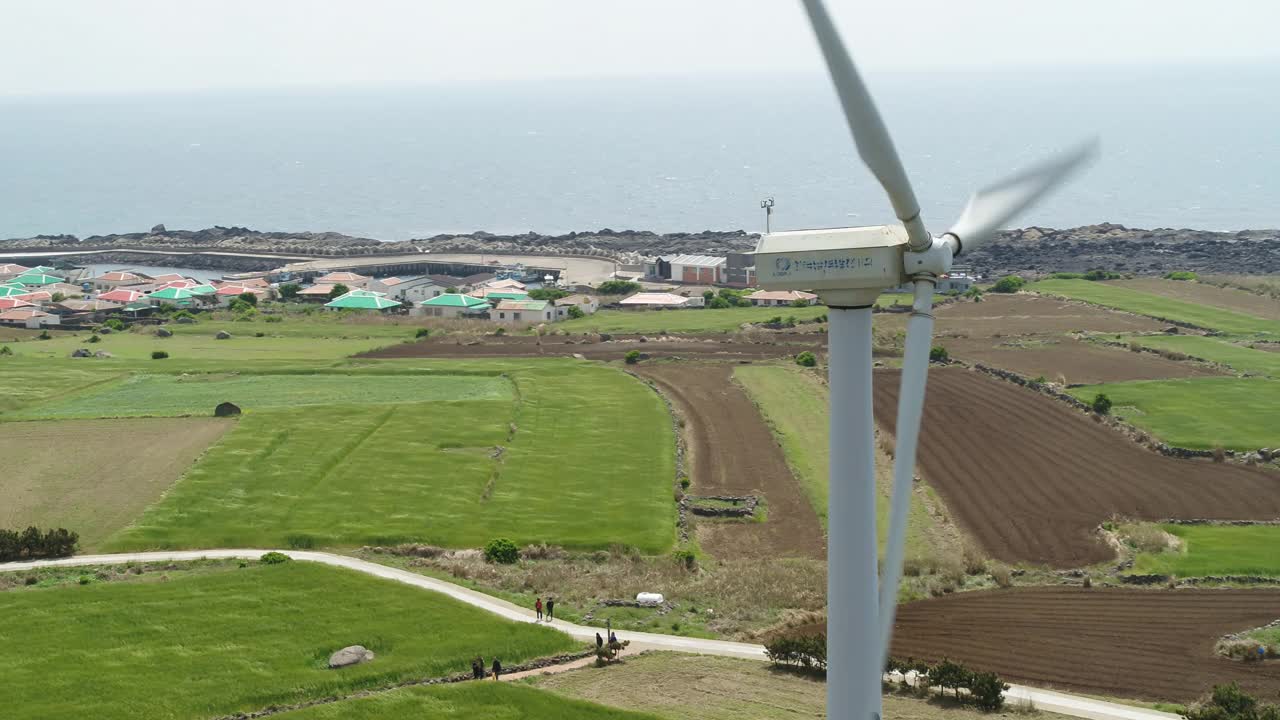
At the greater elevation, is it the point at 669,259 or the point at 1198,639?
the point at 669,259

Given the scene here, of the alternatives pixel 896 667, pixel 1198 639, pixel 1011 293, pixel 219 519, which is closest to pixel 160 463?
pixel 219 519

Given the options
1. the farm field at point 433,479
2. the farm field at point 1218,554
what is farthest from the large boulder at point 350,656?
the farm field at point 1218,554

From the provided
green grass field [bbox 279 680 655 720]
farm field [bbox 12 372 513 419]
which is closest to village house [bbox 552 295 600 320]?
farm field [bbox 12 372 513 419]

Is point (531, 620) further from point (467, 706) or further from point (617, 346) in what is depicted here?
point (617, 346)

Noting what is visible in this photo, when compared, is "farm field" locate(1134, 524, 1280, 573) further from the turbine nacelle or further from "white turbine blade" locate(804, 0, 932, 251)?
"white turbine blade" locate(804, 0, 932, 251)

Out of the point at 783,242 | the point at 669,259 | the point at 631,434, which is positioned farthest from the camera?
the point at 669,259

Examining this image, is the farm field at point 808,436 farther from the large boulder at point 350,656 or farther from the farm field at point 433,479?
the large boulder at point 350,656

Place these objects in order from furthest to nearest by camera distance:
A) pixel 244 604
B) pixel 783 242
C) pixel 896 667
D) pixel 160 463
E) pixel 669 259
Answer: pixel 669 259 → pixel 160 463 → pixel 244 604 → pixel 896 667 → pixel 783 242

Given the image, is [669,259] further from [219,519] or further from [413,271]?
[219,519]
